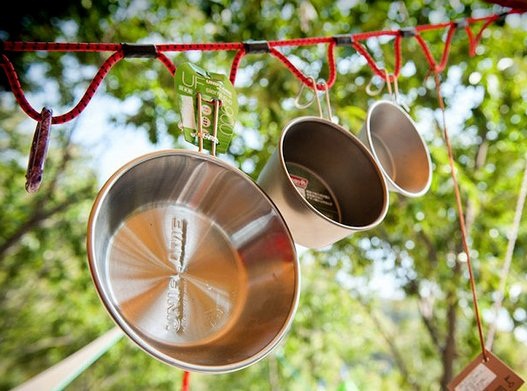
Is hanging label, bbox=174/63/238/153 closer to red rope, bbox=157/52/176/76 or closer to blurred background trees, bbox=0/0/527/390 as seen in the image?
red rope, bbox=157/52/176/76

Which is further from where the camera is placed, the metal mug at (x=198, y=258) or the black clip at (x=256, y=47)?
the black clip at (x=256, y=47)

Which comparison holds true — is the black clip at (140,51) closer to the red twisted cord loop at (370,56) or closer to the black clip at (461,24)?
the red twisted cord loop at (370,56)

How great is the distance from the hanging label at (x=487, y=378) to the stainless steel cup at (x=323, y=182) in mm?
365

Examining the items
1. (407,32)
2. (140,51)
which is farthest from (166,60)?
(407,32)

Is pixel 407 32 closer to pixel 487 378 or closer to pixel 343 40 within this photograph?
pixel 343 40

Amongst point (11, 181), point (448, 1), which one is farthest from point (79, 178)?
point (448, 1)

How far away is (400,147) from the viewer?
1.04 meters

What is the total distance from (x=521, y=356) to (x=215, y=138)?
5691 mm

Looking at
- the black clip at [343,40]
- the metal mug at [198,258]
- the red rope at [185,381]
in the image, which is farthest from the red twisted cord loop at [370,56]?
the red rope at [185,381]

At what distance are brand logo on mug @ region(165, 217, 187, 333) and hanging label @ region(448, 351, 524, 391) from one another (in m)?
0.57

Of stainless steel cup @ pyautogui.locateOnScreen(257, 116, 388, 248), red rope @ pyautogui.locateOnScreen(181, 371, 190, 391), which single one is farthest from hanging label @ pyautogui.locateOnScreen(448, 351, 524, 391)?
red rope @ pyautogui.locateOnScreen(181, 371, 190, 391)

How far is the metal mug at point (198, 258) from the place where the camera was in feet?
1.91

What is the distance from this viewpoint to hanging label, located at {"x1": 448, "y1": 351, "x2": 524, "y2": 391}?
744mm

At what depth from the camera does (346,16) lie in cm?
215
